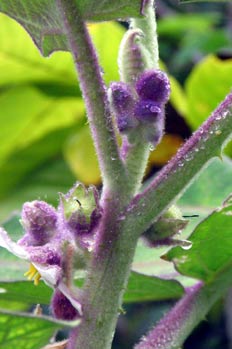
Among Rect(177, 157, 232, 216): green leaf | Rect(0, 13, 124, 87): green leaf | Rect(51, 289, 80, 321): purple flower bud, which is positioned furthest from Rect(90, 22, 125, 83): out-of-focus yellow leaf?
Rect(51, 289, 80, 321): purple flower bud

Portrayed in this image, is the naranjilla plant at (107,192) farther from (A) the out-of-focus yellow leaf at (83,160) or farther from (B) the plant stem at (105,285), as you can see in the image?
(A) the out-of-focus yellow leaf at (83,160)

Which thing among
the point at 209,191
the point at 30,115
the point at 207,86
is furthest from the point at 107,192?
the point at 30,115

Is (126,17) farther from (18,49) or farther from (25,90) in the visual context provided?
(25,90)

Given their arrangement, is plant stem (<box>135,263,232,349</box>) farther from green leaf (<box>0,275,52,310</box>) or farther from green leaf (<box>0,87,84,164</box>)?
green leaf (<box>0,87,84,164</box>)

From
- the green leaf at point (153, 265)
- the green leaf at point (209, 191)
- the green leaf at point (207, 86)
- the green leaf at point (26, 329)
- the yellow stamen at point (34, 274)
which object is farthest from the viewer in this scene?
the green leaf at point (207, 86)

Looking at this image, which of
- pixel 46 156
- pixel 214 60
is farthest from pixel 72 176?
pixel 214 60

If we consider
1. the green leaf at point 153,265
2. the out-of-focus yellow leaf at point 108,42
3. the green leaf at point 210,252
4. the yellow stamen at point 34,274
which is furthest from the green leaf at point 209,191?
the out-of-focus yellow leaf at point 108,42
